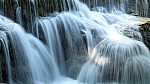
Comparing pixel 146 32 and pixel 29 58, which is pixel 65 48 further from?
pixel 146 32

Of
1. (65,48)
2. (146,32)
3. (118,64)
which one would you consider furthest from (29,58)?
(146,32)

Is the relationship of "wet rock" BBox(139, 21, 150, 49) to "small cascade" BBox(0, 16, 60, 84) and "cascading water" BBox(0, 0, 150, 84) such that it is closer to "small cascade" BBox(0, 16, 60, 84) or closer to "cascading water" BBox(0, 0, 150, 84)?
"cascading water" BBox(0, 0, 150, 84)

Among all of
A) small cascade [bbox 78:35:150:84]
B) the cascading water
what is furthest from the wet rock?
small cascade [bbox 78:35:150:84]

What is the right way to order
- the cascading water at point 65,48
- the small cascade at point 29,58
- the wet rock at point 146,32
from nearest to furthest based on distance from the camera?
the small cascade at point 29,58 → the cascading water at point 65,48 → the wet rock at point 146,32

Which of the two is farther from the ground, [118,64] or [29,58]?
[29,58]

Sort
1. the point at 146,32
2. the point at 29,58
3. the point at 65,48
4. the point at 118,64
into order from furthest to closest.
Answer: the point at 146,32 < the point at 65,48 < the point at 118,64 < the point at 29,58

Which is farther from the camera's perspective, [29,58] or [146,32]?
[146,32]

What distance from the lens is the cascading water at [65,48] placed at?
9.73 meters

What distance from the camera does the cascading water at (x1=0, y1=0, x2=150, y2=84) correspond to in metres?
9.73

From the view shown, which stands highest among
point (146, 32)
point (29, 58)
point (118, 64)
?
point (146, 32)

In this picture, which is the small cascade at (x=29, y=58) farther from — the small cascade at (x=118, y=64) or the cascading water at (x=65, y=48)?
the small cascade at (x=118, y=64)

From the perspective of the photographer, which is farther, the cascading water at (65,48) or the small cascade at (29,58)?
the cascading water at (65,48)

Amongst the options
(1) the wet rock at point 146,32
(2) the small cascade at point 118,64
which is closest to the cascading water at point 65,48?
(2) the small cascade at point 118,64

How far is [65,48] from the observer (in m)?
11.1
